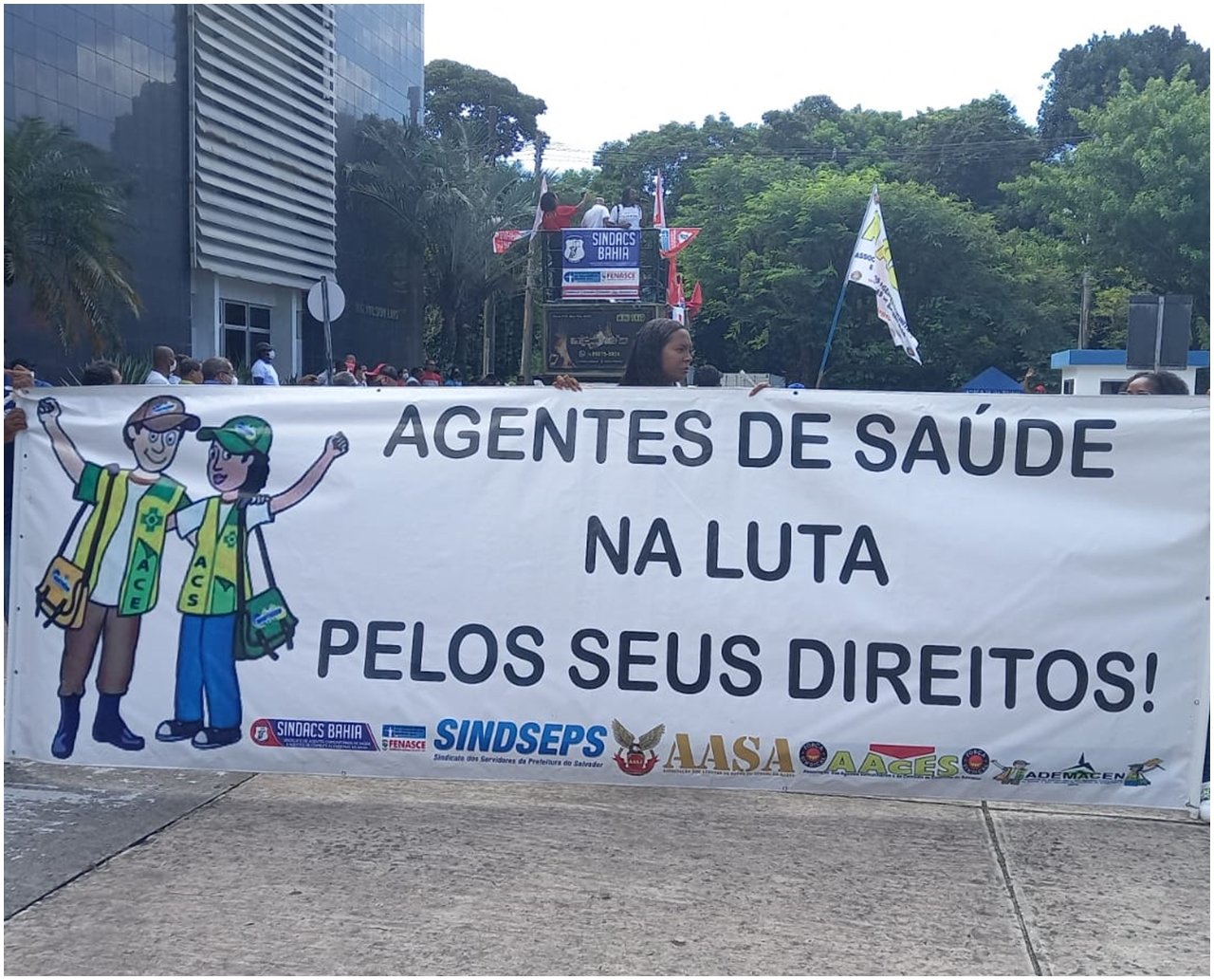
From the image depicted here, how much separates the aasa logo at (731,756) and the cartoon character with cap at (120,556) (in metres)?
1.90

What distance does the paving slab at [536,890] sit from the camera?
363 centimetres

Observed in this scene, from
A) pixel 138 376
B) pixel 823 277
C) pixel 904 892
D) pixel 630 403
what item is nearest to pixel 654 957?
pixel 904 892

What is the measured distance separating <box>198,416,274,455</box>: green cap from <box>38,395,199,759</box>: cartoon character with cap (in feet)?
0.23

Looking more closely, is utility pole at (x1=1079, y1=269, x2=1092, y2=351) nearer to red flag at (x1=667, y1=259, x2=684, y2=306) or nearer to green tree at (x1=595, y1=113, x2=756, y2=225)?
red flag at (x1=667, y1=259, x2=684, y2=306)

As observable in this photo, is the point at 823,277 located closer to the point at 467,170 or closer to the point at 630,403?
the point at 467,170

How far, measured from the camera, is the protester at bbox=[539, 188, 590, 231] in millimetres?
24906

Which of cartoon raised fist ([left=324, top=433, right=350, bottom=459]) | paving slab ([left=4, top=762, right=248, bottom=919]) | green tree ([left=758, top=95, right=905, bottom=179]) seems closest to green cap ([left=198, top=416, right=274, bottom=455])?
cartoon raised fist ([left=324, top=433, right=350, bottom=459])

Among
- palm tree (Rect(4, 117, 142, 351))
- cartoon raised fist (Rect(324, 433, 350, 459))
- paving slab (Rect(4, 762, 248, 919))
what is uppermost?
palm tree (Rect(4, 117, 142, 351))

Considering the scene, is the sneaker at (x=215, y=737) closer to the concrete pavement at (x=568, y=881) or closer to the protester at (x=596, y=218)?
the concrete pavement at (x=568, y=881)

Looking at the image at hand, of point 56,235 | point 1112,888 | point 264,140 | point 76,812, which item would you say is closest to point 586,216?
point 264,140

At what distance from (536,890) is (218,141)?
19404mm

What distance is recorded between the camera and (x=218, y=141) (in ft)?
69.3

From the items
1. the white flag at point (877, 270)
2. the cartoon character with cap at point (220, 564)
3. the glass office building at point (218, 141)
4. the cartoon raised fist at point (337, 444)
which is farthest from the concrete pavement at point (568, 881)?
the white flag at point (877, 270)

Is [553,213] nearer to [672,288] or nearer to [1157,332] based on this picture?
[672,288]
